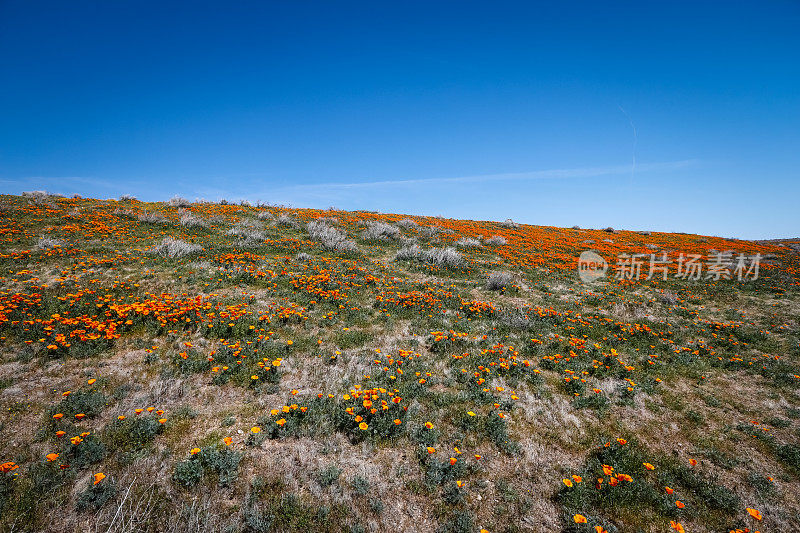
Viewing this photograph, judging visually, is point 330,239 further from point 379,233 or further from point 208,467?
point 208,467

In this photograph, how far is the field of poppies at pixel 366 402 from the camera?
166 inches

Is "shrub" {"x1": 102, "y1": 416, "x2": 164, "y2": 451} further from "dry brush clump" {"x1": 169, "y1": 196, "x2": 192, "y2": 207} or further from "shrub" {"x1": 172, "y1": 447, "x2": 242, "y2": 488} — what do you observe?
"dry brush clump" {"x1": 169, "y1": 196, "x2": 192, "y2": 207}

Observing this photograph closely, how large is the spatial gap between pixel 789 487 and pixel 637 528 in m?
3.04

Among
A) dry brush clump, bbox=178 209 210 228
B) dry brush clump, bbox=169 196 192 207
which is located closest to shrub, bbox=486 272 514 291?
dry brush clump, bbox=178 209 210 228

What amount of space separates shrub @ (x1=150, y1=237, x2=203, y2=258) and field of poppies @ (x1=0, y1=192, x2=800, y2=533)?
2.2 inches

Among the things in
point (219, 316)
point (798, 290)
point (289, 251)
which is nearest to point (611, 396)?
point (219, 316)

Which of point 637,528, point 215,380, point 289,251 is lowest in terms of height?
point 637,528

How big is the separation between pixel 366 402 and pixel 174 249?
447 inches

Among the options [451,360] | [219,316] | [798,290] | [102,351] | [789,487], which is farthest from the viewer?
[798,290]

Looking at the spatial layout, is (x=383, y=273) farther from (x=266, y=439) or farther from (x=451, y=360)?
(x=266, y=439)

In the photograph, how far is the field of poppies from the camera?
4227 mm

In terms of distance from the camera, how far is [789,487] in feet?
16.2

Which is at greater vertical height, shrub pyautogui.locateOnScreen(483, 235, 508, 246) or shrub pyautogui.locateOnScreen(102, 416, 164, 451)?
shrub pyautogui.locateOnScreen(483, 235, 508, 246)

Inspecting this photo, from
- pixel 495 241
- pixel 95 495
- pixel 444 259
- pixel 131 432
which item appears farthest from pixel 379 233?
pixel 95 495
